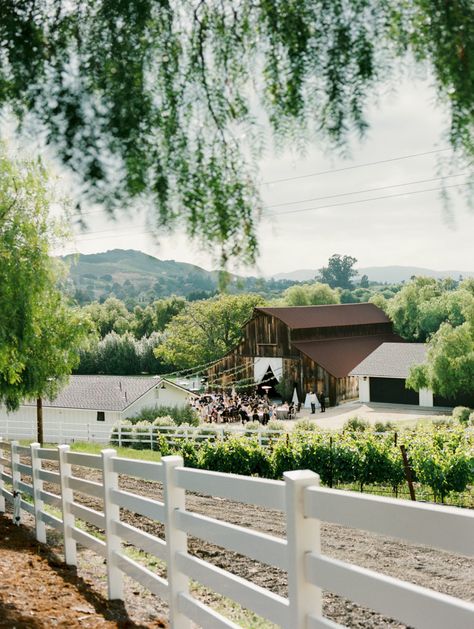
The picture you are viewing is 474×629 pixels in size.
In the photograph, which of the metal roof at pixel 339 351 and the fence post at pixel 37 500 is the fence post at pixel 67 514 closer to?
the fence post at pixel 37 500

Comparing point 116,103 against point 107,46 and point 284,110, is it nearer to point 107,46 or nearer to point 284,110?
point 107,46

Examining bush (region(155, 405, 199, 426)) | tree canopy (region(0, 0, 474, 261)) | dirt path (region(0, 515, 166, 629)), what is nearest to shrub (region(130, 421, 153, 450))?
bush (region(155, 405, 199, 426))

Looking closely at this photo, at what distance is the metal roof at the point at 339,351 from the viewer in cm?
4131

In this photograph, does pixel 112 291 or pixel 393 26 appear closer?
pixel 393 26

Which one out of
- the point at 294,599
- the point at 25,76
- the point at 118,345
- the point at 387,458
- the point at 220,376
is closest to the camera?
the point at 25,76

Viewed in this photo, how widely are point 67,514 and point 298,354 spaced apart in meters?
38.3

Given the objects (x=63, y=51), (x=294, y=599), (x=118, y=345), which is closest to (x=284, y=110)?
(x=63, y=51)

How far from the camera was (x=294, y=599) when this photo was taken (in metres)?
2.23

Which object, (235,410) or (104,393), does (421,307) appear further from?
(104,393)

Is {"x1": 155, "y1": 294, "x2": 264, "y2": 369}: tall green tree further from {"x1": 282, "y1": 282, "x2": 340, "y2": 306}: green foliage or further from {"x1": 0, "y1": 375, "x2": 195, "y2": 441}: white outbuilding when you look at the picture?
{"x1": 0, "y1": 375, "x2": 195, "y2": 441}: white outbuilding

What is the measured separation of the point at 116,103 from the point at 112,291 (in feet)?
4.80

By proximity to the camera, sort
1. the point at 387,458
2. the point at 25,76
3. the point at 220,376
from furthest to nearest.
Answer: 1. the point at 220,376
2. the point at 387,458
3. the point at 25,76

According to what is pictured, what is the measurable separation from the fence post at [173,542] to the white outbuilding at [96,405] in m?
27.3

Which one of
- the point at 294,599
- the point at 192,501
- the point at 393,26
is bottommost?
the point at 192,501
